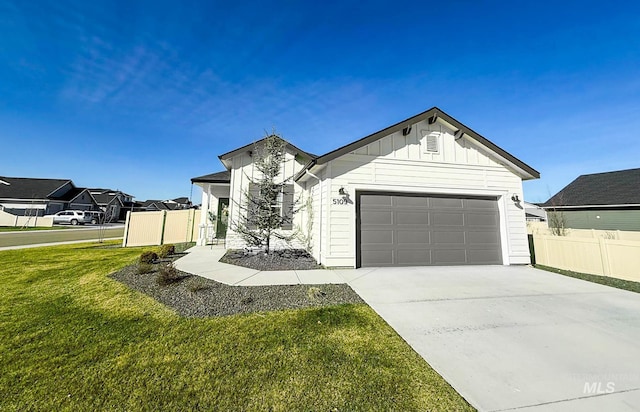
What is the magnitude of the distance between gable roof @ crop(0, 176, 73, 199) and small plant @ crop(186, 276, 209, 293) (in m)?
41.4

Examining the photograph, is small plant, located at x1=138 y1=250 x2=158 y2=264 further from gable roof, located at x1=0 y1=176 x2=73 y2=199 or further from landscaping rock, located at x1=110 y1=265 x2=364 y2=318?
gable roof, located at x1=0 y1=176 x2=73 y2=199

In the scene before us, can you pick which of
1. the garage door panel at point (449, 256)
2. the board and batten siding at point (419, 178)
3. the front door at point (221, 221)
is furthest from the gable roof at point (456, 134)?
the front door at point (221, 221)

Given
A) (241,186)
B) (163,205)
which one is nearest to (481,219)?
(241,186)

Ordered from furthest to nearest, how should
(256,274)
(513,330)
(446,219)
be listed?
(446,219) < (256,274) < (513,330)

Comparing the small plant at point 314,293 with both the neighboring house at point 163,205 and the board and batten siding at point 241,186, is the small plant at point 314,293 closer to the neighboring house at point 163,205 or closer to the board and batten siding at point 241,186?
the board and batten siding at point 241,186

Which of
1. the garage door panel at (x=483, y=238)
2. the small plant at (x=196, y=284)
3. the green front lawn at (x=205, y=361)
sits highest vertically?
the garage door panel at (x=483, y=238)

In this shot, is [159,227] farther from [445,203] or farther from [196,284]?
[445,203]

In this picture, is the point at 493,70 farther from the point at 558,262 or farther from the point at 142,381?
the point at 142,381

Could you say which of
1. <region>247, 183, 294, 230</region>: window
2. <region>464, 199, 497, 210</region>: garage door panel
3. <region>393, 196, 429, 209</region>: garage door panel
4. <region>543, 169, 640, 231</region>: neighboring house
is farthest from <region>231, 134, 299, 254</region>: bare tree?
<region>543, 169, 640, 231</region>: neighboring house

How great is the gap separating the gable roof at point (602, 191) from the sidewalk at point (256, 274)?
68.8ft

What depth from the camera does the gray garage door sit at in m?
7.76

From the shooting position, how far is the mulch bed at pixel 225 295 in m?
4.20

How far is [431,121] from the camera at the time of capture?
8289mm

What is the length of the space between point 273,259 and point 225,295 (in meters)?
3.50
